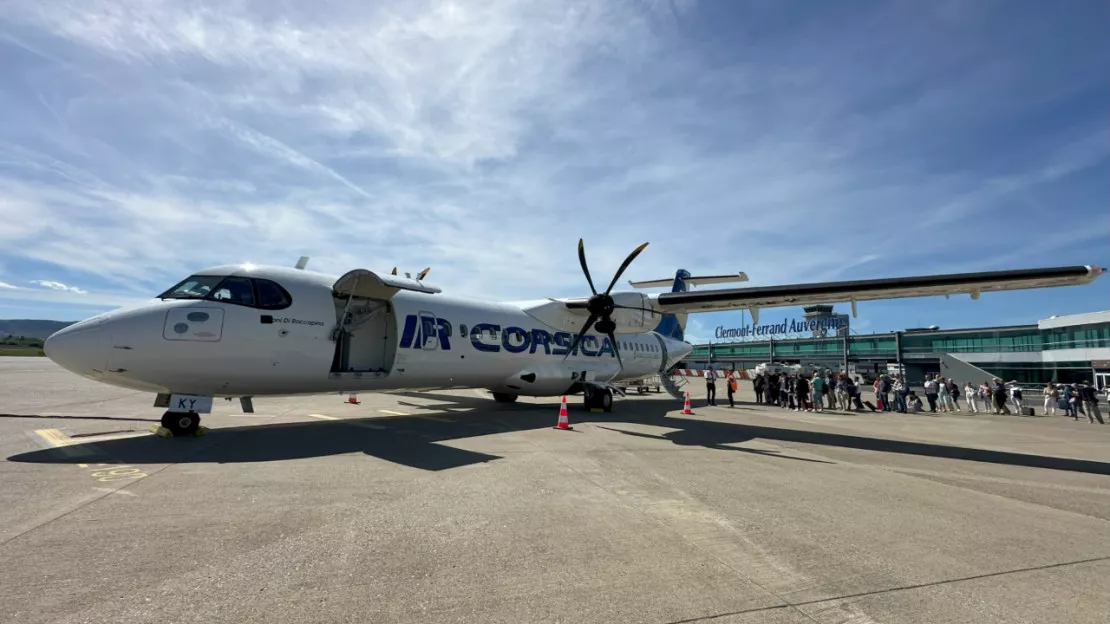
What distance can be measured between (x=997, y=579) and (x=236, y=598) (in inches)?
203

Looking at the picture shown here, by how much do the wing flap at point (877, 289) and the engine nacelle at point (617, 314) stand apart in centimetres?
49

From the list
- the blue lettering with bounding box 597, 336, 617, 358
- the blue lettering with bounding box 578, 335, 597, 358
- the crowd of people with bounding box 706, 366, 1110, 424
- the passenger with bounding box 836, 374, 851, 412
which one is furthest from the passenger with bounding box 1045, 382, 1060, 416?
the blue lettering with bounding box 578, 335, 597, 358

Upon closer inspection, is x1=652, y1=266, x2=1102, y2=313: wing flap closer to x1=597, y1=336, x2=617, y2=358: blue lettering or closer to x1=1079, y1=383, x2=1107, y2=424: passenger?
x1=597, y1=336, x2=617, y2=358: blue lettering

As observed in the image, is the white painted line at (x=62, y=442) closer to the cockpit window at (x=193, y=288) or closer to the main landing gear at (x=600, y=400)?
the cockpit window at (x=193, y=288)

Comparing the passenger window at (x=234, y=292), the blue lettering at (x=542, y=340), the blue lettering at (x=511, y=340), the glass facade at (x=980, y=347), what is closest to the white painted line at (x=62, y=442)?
the passenger window at (x=234, y=292)

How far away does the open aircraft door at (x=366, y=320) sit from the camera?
35.3 ft

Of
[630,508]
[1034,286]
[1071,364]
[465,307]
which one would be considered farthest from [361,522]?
[1071,364]

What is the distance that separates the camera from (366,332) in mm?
12000

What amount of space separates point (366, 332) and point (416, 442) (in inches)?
154

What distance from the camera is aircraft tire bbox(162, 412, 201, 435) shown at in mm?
9180

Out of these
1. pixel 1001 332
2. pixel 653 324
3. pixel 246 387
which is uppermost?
pixel 1001 332

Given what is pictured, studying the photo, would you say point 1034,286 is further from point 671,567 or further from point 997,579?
point 671,567

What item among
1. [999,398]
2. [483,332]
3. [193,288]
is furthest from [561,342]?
[999,398]

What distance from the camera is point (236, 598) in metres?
3.12
